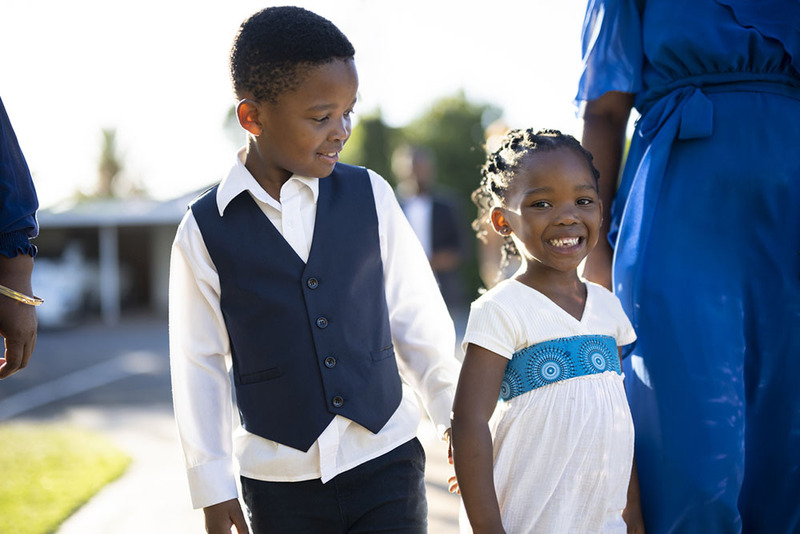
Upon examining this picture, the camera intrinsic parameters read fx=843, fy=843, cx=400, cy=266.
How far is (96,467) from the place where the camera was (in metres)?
5.13

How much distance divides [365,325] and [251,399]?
0.34 m

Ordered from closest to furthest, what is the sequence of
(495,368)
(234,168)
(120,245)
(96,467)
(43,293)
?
(495,368) < (234,168) < (96,467) < (43,293) < (120,245)

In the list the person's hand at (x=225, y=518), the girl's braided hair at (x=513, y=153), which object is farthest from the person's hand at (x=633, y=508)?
the person's hand at (x=225, y=518)

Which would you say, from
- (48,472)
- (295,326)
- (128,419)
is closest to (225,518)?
(295,326)

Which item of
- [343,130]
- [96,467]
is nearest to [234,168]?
[343,130]

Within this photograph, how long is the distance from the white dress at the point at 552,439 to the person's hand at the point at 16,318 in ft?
3.48

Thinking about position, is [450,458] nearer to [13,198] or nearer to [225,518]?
[225,518]

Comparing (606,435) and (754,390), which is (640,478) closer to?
(606,435)

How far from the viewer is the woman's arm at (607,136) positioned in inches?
90.0

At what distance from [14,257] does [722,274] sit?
1.72 meters

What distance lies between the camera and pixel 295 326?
2.06 metres

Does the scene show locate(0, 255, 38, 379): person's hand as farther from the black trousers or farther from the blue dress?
the blue dress

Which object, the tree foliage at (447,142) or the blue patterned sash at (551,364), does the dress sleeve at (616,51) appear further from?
the tree foliage at (447,142)

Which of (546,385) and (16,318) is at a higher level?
(16,318)
